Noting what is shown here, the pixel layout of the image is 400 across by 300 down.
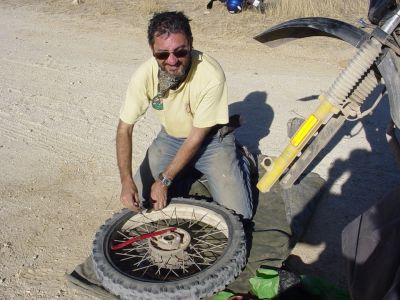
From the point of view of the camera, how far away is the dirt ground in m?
3.95

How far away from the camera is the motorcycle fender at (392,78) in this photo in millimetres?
2713

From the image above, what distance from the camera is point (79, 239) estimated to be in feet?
13.3

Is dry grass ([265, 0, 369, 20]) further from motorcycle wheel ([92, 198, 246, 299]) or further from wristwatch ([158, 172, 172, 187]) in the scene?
wristwatch ([158, 172, 172, 187])

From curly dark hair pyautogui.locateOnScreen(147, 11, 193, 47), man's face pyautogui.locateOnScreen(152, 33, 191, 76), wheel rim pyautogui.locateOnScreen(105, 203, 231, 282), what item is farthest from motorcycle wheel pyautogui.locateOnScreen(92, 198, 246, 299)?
curly dark hair pyautogui.locateOnScreen(147, 11, 193, 47)

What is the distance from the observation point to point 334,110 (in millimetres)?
3289

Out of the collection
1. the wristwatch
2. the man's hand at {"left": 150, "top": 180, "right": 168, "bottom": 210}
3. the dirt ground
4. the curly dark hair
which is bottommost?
the dirt ground

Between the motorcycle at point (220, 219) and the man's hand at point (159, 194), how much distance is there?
5.9 inches

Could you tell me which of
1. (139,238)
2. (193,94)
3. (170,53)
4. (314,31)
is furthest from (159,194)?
(314,31)

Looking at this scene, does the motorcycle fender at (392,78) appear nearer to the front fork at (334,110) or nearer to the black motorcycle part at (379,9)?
the front fork at (334,110)

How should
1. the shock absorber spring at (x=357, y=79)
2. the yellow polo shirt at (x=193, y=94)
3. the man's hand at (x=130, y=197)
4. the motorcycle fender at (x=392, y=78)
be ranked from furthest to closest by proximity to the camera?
the yellow polo shirt at (x=193, y=94) → the man's hand at (x=130, y=197) → the shock absorber spring at (x=357, y=79) → the motorcycle fender at (x=392, y=78)

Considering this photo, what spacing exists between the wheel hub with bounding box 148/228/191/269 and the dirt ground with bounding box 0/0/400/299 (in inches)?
23.3

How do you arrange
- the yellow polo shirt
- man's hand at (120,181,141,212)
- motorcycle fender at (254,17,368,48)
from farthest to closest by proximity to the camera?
the yellow polo shirt, man's hand at (120,181,141,212), motorcycle fender at (254,17,368,48)

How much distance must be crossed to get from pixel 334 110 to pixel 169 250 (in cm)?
145

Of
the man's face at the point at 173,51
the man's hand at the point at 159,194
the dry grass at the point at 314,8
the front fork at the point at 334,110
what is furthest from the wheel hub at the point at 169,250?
the dry grass at the point at 314,8
